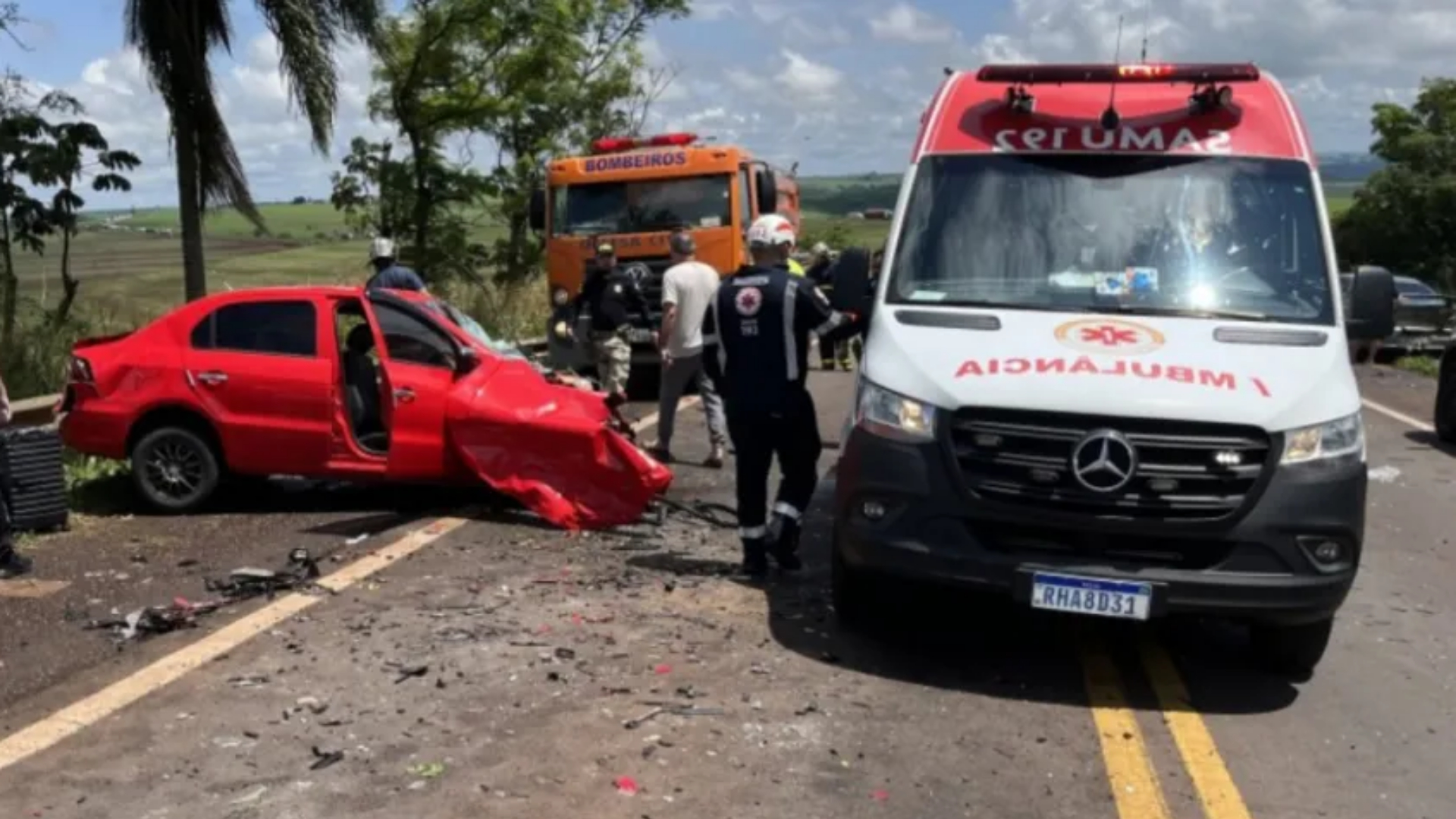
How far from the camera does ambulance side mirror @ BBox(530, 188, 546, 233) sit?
17266mm

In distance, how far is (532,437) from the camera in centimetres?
872

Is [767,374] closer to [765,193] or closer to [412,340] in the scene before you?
[412,340]

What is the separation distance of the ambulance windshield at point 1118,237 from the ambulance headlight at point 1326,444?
696 millimetres

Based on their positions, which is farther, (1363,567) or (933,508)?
(1363,567)

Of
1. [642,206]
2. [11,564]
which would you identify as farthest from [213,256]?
[11,564]

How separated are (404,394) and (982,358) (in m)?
4.24

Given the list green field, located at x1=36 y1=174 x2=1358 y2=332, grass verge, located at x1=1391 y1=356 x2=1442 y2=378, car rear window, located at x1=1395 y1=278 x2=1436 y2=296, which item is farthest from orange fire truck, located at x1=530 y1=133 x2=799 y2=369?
car rear window, located at x1=1395 y1=278 x2=1436 y2=296

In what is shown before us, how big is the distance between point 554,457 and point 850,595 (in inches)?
111

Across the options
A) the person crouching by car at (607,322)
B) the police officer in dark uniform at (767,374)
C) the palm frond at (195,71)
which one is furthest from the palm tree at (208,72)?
the police officer in dark uniform at (767,374)

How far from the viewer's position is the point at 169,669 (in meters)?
5.94

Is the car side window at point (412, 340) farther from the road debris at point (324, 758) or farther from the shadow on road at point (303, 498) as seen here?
the road debris at point (324, 758)

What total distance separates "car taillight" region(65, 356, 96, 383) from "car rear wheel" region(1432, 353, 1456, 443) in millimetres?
12332

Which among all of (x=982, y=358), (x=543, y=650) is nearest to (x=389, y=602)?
(x=543, y=650)

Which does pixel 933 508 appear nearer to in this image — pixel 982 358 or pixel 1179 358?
pixel 982 358
